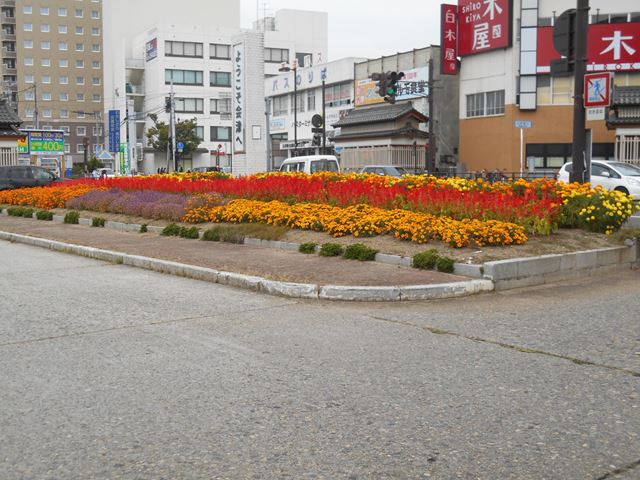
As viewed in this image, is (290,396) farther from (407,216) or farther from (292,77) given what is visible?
(292,77)

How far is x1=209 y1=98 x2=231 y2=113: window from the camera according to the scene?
91.3 m

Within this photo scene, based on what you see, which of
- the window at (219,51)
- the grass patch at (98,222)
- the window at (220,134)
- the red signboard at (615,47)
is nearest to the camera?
the grass patch at (98,222)

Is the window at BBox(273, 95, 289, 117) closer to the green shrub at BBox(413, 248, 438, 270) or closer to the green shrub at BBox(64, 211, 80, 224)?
the green shrub at BBox(64, 211, 80, 224)

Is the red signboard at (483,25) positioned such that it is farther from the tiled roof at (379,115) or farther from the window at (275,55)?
the window at (275,55)

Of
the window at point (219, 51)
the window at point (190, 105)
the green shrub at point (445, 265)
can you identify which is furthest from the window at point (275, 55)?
the green shrub at point (445, 265)

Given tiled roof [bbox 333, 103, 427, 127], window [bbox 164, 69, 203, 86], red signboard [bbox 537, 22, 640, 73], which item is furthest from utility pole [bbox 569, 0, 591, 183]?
window [bbox 164, 69, 203, 86]

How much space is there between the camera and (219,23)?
101 m

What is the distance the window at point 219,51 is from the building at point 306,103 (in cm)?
1942

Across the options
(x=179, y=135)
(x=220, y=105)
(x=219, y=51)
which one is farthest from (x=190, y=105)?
(x=179, y=135)

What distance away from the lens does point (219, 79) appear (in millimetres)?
92875

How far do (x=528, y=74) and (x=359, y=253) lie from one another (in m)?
34.9

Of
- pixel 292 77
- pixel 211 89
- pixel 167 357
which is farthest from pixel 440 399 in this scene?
pixel 211 89

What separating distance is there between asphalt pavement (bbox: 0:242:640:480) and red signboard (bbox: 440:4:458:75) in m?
39.2

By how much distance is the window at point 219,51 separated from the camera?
91750 mm
